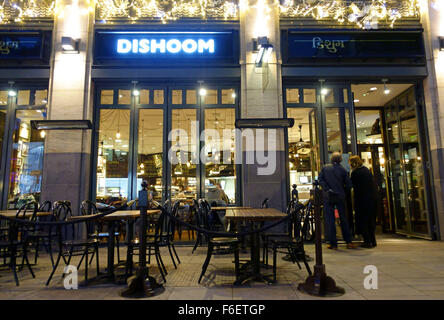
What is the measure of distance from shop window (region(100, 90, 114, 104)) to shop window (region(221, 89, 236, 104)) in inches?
95.5

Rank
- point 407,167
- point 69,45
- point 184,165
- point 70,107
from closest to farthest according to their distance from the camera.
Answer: point 69,45 < point 70,107 < point 184,165 < point 407,167

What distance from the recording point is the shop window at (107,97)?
20.6 ft

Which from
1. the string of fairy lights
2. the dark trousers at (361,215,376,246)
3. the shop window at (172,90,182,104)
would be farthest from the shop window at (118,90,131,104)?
the dark trousers at (361,215,376,246)

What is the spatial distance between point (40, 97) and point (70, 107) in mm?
958

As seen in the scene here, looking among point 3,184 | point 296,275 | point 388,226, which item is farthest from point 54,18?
point 388,226

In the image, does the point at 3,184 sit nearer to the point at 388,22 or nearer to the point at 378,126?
the point at 388,22

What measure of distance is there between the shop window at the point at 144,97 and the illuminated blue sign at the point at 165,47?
2.01 feet

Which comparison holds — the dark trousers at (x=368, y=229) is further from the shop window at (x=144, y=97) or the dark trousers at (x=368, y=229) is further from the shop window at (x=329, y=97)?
the shop window at (x=144, y=97)

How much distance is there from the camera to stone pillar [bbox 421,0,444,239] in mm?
5965

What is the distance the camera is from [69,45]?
5836mm

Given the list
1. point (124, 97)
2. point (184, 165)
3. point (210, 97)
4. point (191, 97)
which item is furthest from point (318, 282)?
point (124, 97)

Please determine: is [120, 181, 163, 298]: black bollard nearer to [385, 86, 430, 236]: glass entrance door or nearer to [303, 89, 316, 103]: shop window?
[303, 89, 316, 103]: shop window

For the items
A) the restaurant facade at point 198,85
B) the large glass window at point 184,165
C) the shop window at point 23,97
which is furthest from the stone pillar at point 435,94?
the shop window at point 23,97

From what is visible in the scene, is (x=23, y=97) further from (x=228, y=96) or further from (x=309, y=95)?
(x=309, y=95)
